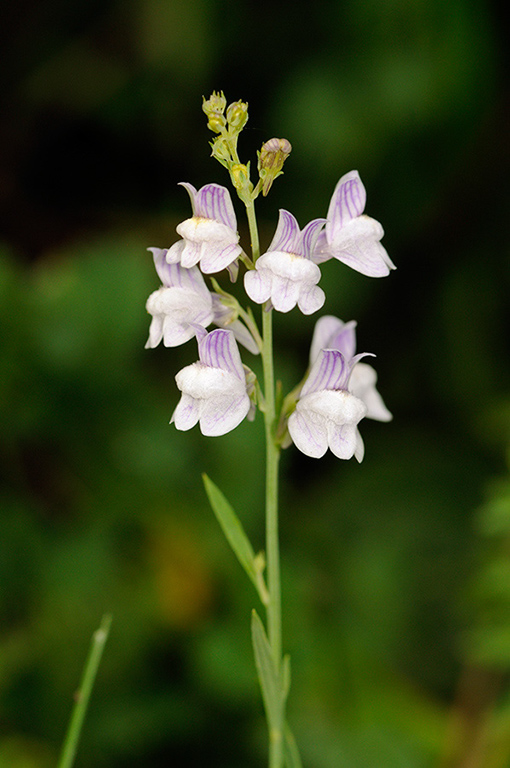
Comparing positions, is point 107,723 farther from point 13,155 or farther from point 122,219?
point 13,155

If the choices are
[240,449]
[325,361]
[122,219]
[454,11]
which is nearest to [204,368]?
[325,361]

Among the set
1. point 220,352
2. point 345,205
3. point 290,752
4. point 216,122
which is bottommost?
point 290,752

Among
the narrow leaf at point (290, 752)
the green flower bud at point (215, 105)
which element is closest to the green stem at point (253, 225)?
the green flower bud at point (215, 105)

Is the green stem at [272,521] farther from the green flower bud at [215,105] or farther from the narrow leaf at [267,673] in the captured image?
the green flower bud at [215,105]

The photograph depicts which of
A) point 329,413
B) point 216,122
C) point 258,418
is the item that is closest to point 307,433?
point 329,413

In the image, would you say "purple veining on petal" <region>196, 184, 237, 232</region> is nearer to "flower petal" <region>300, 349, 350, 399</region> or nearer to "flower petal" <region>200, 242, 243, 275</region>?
"flower petal" <region>200, 242, 243, 275</region>

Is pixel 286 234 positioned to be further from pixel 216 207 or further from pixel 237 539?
pixel 237 539
